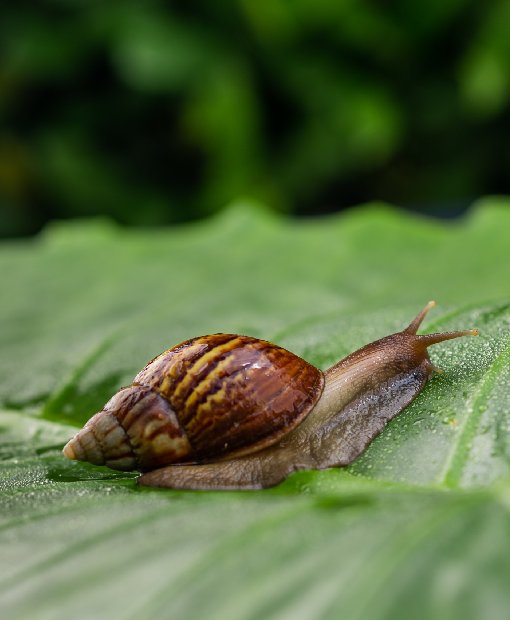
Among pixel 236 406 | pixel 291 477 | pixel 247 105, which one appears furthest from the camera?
pixel 247 105

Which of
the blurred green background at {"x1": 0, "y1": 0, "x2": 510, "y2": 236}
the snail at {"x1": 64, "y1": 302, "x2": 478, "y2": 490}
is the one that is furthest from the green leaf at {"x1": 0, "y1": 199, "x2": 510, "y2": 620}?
the blurred green background at {"x1": 0, "y1": 0, "x2": 510, "y2": 236}

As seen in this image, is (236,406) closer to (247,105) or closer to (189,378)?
(189,378)

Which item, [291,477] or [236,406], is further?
[236,406]

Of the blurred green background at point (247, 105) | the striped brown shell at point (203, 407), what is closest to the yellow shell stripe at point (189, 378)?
the striped brown shell at point (203, 407)

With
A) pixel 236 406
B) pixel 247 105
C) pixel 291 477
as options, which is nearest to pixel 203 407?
pixel 236 406

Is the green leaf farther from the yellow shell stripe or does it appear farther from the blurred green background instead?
the blurred green background

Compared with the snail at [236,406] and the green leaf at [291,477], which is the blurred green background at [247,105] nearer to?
the green leaf at [291,477]

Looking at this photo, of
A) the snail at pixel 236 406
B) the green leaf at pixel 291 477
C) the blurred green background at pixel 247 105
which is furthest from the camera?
the blurred green background at pixel 247 105

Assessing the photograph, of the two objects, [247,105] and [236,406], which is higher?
[247,105]
